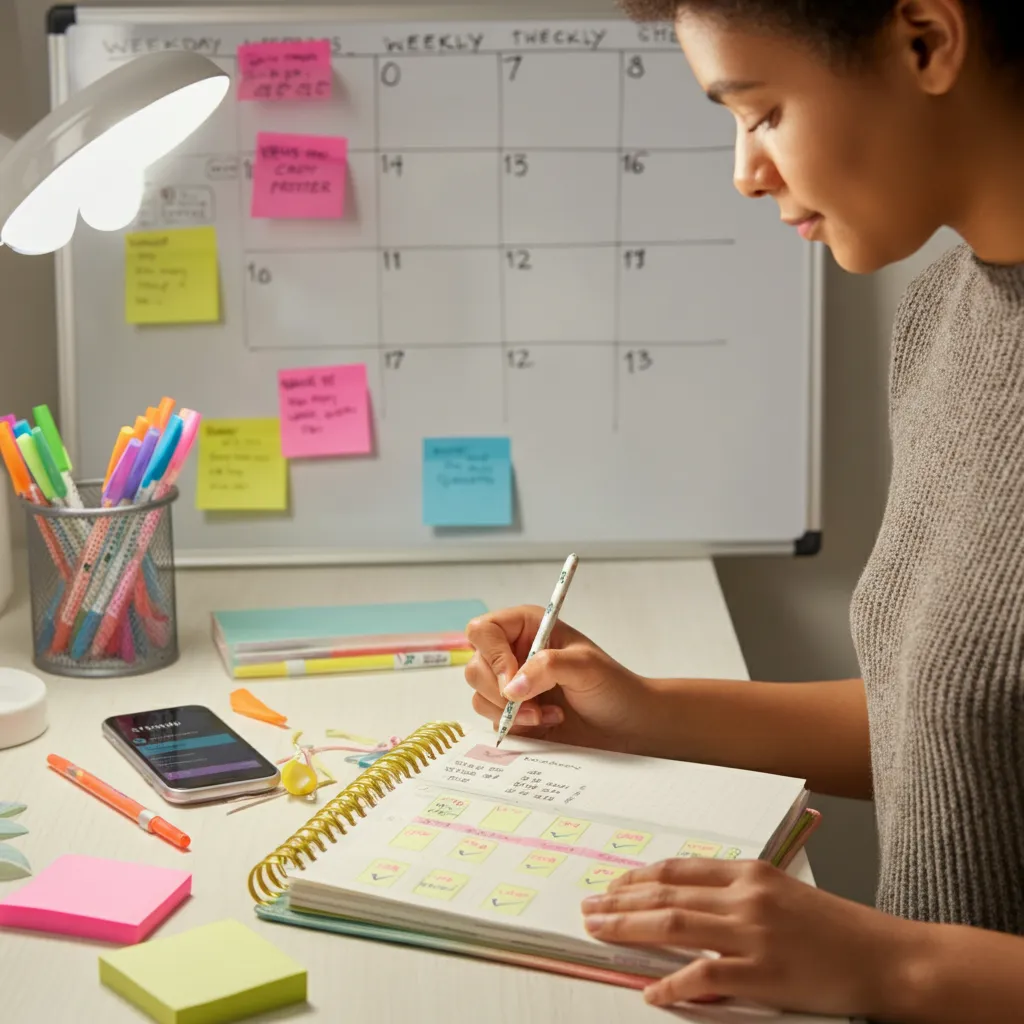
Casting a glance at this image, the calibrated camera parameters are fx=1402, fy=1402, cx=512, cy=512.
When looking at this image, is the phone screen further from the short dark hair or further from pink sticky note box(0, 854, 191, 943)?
the short dark hair

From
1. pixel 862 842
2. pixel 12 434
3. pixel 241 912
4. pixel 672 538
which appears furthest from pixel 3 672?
pixel 862 842

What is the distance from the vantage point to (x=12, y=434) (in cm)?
119

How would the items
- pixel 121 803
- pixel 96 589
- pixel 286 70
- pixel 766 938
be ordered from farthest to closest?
pixel 286 70
pixel 96 589
pixel 121 803
pixel 766 938

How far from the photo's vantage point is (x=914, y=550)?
860 millimetres

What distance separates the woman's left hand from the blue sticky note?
878 millimetres

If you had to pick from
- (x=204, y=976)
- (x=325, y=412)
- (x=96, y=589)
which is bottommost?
(x=204, y=976)

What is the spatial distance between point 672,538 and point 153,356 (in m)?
0.61

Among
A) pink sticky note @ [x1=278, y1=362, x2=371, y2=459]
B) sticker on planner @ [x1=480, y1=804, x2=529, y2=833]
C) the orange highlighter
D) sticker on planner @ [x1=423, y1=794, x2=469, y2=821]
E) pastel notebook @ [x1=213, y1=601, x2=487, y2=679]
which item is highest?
pink sticky note @ [x1=278, y1=362, x2=371, y2=459]

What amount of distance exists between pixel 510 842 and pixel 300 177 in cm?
95

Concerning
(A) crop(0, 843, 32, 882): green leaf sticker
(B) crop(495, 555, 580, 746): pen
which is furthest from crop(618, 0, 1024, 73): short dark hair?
(A) crop(0, 843, 32, 882): green leaf sticker

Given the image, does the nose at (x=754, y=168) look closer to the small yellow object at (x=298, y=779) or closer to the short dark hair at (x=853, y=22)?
the short dark hair at (x=853, y=22)

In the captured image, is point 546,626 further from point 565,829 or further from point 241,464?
point 241,464

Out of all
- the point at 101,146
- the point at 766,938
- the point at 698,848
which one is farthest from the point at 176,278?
the point at 766,938

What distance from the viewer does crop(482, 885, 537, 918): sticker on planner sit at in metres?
0.72
